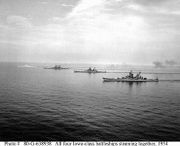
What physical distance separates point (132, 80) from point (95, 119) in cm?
11478

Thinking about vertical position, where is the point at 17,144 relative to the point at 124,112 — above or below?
below

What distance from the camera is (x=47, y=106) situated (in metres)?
61.6

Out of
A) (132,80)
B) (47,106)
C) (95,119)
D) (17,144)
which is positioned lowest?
(17,144)

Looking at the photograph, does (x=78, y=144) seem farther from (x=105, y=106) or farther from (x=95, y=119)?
(x=105, y=106)

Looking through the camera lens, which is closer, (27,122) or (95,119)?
(27,122)

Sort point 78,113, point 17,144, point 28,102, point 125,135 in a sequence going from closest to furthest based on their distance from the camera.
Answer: point 17,144 → point 125,135 → point 78,113 → point 28,102

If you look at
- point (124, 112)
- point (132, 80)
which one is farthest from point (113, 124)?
point (132, 80)

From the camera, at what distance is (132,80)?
15938cm

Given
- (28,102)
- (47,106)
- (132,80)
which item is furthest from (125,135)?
(132,80)

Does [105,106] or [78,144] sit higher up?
[105,106]

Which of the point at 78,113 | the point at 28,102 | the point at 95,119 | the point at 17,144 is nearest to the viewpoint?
the point at 17,144

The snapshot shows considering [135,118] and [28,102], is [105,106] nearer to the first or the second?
[135,118]

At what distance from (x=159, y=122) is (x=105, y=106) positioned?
20.3 m

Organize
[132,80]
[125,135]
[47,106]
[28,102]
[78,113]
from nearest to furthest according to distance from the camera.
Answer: [125,135], [78,113], [47,106], [28,102], [132,80]
